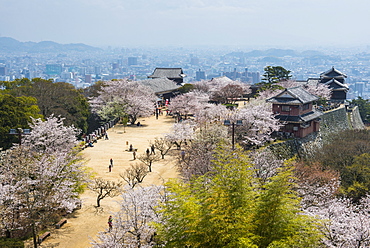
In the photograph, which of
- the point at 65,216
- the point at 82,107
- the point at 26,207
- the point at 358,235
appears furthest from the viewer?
the point at 82,107

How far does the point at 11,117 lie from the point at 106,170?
1018cm

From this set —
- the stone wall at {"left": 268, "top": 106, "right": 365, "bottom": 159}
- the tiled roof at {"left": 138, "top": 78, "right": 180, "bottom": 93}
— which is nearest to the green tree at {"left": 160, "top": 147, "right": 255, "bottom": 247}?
A: the stone wall at {"left": 268, "top": 106, "right": 365, "bottom": 159}

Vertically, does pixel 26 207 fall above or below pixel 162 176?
above

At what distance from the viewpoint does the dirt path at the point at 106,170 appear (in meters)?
21.6

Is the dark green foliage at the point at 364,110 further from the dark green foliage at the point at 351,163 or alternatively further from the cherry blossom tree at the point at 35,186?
the cherry blossom tree at the point at 35,186

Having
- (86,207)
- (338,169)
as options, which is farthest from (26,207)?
(338,169)

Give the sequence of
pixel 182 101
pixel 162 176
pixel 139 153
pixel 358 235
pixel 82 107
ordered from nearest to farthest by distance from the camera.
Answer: pixel 358 235 → pixel 162 176 → pixel 139 153 → pixel 82 107 → pixel 182 101

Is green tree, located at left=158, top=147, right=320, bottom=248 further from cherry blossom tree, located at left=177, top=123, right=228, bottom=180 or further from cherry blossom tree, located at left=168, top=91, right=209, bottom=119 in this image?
cherry blossom tree, located at left=168, top=91, right=209, bottom=119

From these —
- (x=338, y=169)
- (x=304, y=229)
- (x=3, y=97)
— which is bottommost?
(x=338, y=169)

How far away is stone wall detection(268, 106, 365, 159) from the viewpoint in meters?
41.6

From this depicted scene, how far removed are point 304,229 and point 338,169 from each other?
74.1 feet

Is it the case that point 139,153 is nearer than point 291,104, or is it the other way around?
point 139,153

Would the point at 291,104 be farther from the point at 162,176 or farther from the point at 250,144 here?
the point at 162,176

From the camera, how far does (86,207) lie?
25.7 metres
